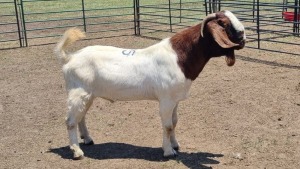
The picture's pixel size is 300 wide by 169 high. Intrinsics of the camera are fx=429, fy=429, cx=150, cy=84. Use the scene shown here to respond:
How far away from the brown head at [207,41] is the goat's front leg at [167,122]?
0.35 metres

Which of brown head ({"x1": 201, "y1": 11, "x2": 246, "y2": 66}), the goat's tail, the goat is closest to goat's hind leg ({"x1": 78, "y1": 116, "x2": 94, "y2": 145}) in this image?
the goat

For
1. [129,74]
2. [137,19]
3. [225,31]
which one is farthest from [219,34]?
[137,19]

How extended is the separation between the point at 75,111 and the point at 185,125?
168 centimetres

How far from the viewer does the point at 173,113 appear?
15.3 feet

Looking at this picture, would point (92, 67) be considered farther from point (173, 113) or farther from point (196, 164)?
point (196, 164)

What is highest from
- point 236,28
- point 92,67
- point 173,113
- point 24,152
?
point 236,28

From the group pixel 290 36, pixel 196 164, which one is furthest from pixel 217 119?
pixel 290 36

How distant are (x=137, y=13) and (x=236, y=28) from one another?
31.3ft

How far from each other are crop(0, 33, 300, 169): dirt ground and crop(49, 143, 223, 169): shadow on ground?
10 mm

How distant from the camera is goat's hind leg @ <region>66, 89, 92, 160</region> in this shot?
14.7 ft

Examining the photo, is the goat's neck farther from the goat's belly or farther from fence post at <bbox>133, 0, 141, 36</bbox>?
fence post at <bbox>133, 0, 141, 36</bbox>

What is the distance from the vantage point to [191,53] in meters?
4.38

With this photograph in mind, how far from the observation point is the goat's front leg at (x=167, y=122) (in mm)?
4375

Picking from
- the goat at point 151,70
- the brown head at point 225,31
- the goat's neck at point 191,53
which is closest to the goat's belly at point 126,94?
the goat at point 151,70
